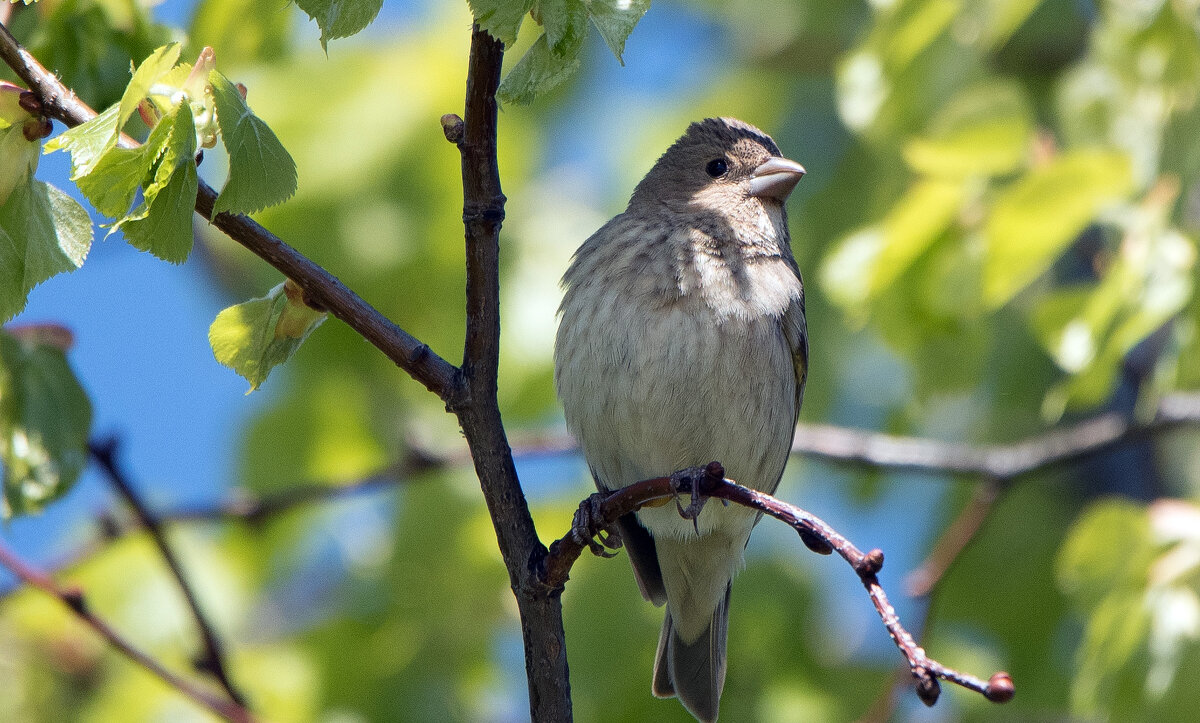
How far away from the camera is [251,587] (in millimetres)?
5695

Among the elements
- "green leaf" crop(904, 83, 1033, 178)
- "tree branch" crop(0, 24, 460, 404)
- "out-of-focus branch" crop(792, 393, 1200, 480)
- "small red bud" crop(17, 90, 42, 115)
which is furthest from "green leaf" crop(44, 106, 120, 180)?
"out-of-focus branch" crop(792, 393, 1200, 480)

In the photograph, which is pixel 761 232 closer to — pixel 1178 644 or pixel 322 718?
pixel 1178 644

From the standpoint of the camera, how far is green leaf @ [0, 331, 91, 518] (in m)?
2.96

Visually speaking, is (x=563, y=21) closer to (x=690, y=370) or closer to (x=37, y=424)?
(x=37, y=424)

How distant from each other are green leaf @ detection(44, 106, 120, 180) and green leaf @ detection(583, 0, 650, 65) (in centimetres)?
78

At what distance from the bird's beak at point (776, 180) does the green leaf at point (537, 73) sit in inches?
109

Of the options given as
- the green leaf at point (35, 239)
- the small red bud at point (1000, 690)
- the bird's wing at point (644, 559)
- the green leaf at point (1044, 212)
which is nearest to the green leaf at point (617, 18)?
the green leaf at point (35, 239)

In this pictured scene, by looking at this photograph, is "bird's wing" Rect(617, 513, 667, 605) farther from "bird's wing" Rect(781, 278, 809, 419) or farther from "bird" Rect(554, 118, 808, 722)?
"bird's wing" Rect(781, 278, 809, 419)

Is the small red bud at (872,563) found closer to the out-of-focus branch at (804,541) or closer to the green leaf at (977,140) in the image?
the out-of-focus branch at (804,541)

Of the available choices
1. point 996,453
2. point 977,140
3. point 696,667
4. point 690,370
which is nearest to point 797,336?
point 690,370

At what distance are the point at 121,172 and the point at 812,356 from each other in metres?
4.24

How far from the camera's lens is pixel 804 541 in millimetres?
2139

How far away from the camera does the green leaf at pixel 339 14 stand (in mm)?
1931

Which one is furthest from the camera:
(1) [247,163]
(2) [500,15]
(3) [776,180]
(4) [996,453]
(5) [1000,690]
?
(4) [996,453]
